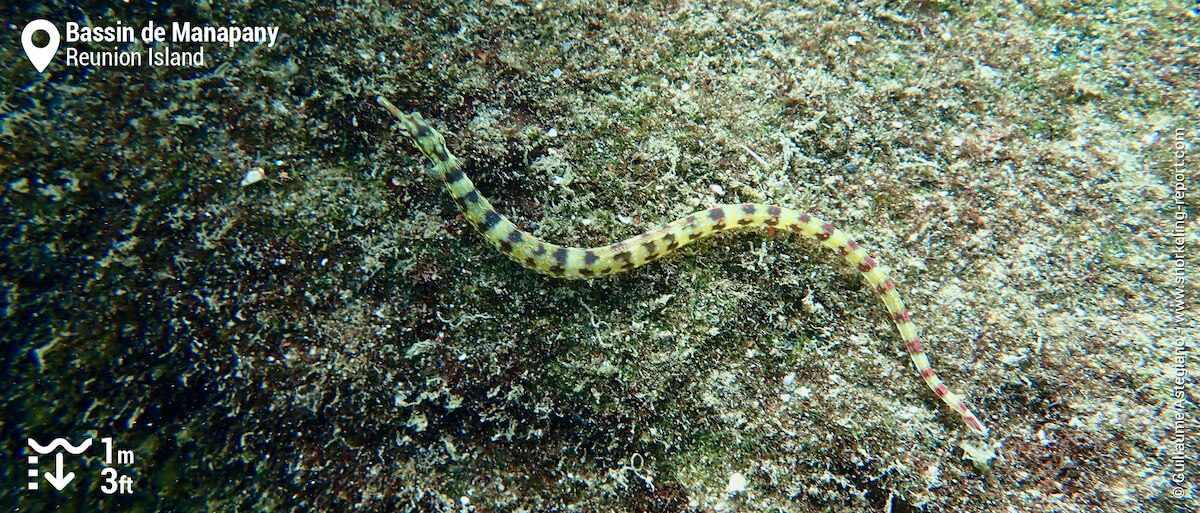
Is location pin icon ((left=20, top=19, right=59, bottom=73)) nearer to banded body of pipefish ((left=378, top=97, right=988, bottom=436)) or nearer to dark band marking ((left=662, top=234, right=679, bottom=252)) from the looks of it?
banded body of pipefish ((left=378, top=97, right=988, bottom=436))

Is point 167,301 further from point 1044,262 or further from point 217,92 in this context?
point 1044,262

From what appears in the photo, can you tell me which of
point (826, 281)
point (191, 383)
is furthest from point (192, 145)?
point (826, 281)

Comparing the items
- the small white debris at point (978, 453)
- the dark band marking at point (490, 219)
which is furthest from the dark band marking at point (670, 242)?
the small white debris at point (978, 453)

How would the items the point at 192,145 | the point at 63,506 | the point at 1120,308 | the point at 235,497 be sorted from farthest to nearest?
the point at 1120,308, the point at 192,145, the point at 235,497, the point at 63,506

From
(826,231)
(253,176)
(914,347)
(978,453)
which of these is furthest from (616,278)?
(978,453)

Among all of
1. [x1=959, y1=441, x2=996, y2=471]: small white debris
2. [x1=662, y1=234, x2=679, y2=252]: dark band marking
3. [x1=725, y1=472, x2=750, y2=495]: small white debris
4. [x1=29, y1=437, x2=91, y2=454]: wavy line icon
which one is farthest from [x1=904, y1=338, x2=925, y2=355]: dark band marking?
[x1=29, y1=437, x2=91, y2=454]: wavy line icon

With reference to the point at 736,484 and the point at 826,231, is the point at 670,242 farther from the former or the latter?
the point at 736,484
